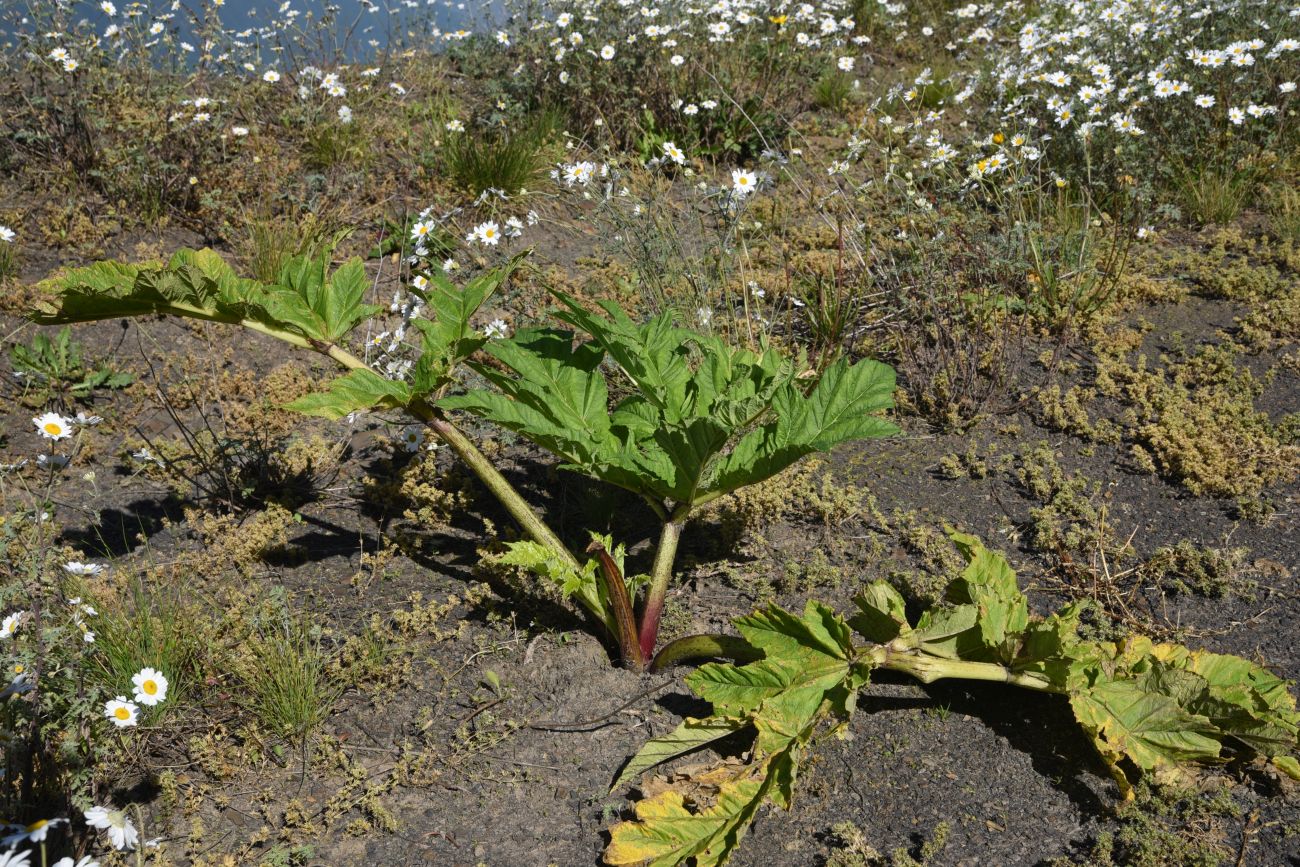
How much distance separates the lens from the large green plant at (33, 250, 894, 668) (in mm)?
2604

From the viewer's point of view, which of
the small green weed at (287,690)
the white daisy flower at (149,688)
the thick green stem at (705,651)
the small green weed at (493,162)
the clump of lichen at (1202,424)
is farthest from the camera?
the small green weed at (493,162)

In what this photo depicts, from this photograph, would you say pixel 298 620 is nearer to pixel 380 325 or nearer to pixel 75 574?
pixel 75 574

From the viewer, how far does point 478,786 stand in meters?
2.64

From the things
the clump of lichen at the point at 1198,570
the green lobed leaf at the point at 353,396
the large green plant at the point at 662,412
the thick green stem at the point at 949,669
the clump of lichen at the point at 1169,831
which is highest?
the green lobed leaf at the point at 353,396

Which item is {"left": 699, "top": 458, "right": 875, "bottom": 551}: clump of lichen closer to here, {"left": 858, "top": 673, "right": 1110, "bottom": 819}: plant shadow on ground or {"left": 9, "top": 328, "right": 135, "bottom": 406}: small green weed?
{"left": 858, "top": 673, "right": 1110, "bottom": 819}: plant shadow on ground

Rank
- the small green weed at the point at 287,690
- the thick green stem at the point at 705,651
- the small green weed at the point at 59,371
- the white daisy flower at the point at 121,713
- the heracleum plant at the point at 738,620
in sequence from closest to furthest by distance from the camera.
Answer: the white daisy flower at the point at 121,713
the heracleum plant at the point at 738,620
the small green weed at the point at 287,690
the thick green stem at the point at 705,651
the small green weed at the point at 59,371

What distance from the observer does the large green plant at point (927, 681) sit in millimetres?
2350

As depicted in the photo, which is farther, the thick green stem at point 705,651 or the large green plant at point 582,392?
the thick green stem at point 705,651

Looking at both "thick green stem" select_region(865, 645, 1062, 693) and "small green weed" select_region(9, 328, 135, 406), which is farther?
"small green weed" select_region(9, 328, 135, 406)

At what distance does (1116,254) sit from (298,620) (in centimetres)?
391

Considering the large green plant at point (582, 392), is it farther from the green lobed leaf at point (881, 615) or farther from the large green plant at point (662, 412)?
the green lobed leaf at point (881, 615)

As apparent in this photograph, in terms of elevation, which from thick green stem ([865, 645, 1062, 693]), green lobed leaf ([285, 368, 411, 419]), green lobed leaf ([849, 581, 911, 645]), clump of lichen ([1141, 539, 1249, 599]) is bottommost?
clump of lichen ([1141, 539, 1249, 599])

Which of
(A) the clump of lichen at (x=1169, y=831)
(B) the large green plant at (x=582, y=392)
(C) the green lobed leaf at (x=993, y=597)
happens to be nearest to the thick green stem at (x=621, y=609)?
(B) the large green plant at (x=582, y=392)

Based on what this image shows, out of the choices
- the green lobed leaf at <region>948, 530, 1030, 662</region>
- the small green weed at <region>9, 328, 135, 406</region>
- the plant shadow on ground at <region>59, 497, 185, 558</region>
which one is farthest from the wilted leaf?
the small green weed at <region>9, 328, 135, 406</region>
